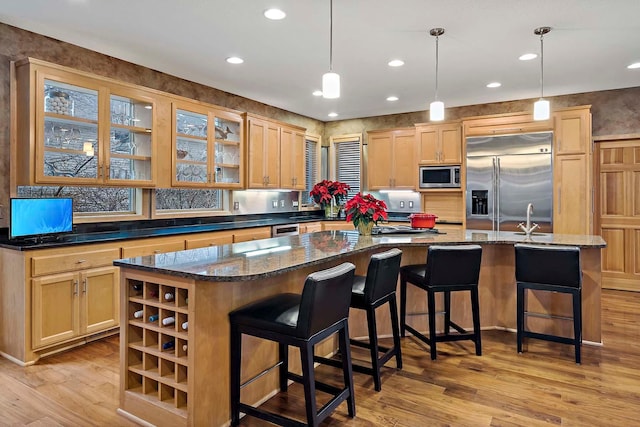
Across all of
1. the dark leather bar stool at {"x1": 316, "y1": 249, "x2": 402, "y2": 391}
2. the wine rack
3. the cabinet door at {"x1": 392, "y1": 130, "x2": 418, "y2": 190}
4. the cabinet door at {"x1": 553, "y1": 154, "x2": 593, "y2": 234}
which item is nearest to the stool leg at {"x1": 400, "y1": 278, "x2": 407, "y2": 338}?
the dark leather bar stool at {"x1": 316, "y1": 249, "x2": 402, "y2": 391}

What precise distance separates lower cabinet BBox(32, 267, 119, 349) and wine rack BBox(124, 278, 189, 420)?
128 centimetres

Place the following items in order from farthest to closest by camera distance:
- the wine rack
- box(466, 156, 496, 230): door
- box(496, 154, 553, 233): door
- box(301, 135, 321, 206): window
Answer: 1. box(301, 135, 321, 206): window
2. box(466, 156, 496, 230): door
3. box(496, 154, 553, 233): door
4. the wine rack

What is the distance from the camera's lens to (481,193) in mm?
5613

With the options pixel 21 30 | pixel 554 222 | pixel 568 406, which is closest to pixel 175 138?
pixel 21 30

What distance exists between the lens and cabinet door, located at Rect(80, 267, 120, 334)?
332 cm

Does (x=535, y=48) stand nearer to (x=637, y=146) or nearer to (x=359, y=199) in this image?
(x=359, y=199)

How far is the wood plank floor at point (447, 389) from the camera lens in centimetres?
230

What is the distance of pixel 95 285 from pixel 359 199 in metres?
2.36

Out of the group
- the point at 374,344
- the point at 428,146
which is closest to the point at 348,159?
the point at 428,146

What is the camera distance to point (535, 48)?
3799 millimetres

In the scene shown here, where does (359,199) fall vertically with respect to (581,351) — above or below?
above

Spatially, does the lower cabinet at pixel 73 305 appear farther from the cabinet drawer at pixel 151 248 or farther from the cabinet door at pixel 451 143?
the cabinet door at pixel 451 143

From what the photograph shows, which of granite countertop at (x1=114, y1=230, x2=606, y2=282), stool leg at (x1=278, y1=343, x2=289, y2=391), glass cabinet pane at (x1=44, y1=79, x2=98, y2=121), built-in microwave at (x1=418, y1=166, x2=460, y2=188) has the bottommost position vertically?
stool leg at (x1=278, y1=343, x2=289, y2=391)

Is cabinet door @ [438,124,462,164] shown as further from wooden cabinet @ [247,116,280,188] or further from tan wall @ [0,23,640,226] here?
wooden cabinet @ [247,116,280,188]
